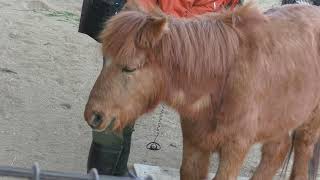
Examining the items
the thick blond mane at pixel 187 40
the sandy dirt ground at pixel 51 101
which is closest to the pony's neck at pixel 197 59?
the thick blond mane at pixel 187 40

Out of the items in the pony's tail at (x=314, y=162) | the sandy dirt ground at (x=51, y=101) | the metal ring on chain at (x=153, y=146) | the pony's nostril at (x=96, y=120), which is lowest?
the sandy dirt ground at (x=51, y=101)

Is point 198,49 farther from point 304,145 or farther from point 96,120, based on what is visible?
point 304,145

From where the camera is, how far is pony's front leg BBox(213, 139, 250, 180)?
3.17 meters

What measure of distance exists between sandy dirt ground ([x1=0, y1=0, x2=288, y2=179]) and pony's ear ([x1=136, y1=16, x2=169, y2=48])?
6.08 feet

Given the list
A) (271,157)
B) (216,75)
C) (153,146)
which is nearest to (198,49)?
(216,75)

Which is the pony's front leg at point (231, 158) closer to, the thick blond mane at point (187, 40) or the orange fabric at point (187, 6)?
the thick blond mane at point (187, 40)

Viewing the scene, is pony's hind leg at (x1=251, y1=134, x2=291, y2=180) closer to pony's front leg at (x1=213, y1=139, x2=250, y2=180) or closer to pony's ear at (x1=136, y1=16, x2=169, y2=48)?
pony's front leg at (x1=213, y1=139, x2=250, y2=180)

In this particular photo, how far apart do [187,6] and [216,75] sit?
642 mm

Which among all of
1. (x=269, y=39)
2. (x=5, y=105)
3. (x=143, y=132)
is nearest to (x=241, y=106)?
(x=269, y=39)

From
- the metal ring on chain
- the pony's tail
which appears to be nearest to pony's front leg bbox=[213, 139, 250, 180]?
the pony's tail

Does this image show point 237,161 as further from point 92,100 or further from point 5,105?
point 5,105

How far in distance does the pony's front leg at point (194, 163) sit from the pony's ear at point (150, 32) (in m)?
0.73

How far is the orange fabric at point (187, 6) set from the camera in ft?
11.2

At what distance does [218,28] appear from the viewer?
3039mm
